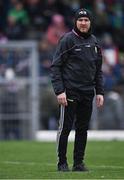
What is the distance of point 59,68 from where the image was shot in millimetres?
12367

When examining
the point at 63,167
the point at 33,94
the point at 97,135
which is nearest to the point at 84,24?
the point at 63,167

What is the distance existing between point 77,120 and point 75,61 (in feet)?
2.87

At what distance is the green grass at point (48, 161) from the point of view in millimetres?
12062

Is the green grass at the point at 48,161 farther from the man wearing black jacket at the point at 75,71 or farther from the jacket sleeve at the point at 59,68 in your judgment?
the jacket sleeve at the point at 59,68

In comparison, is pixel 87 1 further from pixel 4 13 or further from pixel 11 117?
pixel 11 117

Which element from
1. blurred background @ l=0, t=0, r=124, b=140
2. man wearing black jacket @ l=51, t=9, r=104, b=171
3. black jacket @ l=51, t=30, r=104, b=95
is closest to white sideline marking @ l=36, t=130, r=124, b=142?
blurred background @ l=0, t=0, r=124, b=140

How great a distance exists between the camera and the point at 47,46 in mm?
23375

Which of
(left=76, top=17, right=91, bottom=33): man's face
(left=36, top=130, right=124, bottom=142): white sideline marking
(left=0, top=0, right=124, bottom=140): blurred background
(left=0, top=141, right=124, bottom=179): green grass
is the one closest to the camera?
(left=0, top=141, right=124, bottom=179): green grass

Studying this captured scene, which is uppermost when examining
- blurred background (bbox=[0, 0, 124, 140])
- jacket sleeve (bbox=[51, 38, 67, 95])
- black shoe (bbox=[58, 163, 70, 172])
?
jacket sleeve (bbox=[51, 38, 67, 95])

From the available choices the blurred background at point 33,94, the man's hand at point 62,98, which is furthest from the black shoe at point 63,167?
the blurred background at point 33,94

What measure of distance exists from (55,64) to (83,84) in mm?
502

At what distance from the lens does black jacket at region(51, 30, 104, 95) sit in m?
12.4

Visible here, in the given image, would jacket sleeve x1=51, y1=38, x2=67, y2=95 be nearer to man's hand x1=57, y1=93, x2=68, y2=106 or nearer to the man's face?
man's hand x1=57, y1=93, x2=68, y2=106

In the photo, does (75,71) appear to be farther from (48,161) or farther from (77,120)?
(48,161)
